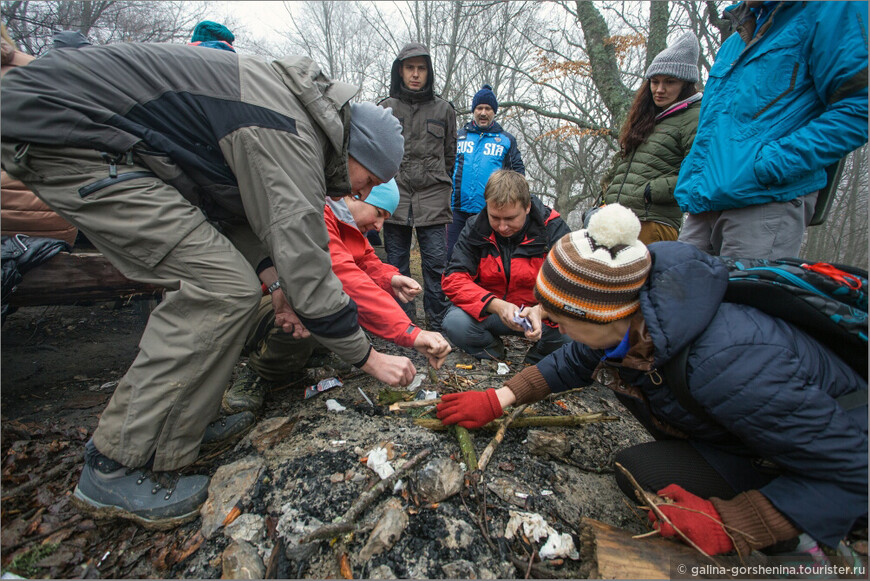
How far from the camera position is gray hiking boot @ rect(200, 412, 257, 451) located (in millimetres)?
2166

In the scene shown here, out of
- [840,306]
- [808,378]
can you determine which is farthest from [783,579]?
[840,306]

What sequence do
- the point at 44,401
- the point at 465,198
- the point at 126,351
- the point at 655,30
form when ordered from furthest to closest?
1. the point at 655,30
2. the point at 465,198
3. the point at 126,351
4. the point at 44,401

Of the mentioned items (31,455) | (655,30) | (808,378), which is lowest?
(31,455)

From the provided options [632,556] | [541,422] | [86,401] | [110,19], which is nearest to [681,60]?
[541,422]

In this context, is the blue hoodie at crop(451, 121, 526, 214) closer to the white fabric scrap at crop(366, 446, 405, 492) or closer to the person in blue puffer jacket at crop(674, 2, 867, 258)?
the person in blue puffer jacket at crop(674, 2, 867, 258)

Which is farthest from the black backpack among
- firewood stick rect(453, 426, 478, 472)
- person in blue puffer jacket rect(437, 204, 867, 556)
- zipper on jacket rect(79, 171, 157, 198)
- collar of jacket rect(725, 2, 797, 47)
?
zipper on jacket rect(79, 171, 157, 198)

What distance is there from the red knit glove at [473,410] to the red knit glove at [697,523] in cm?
82

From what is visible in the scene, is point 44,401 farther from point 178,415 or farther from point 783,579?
point 783,579

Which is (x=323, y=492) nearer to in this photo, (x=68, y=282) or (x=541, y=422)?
(x=541, y=422)

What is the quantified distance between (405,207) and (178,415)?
3127mm

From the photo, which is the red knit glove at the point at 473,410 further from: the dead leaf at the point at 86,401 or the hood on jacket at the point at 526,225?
the dead leaf at the point at 86,401

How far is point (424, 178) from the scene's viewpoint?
4441mm

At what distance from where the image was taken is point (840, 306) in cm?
137

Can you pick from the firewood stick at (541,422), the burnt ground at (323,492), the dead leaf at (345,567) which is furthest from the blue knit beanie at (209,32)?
the dead leaf at (345,567)
